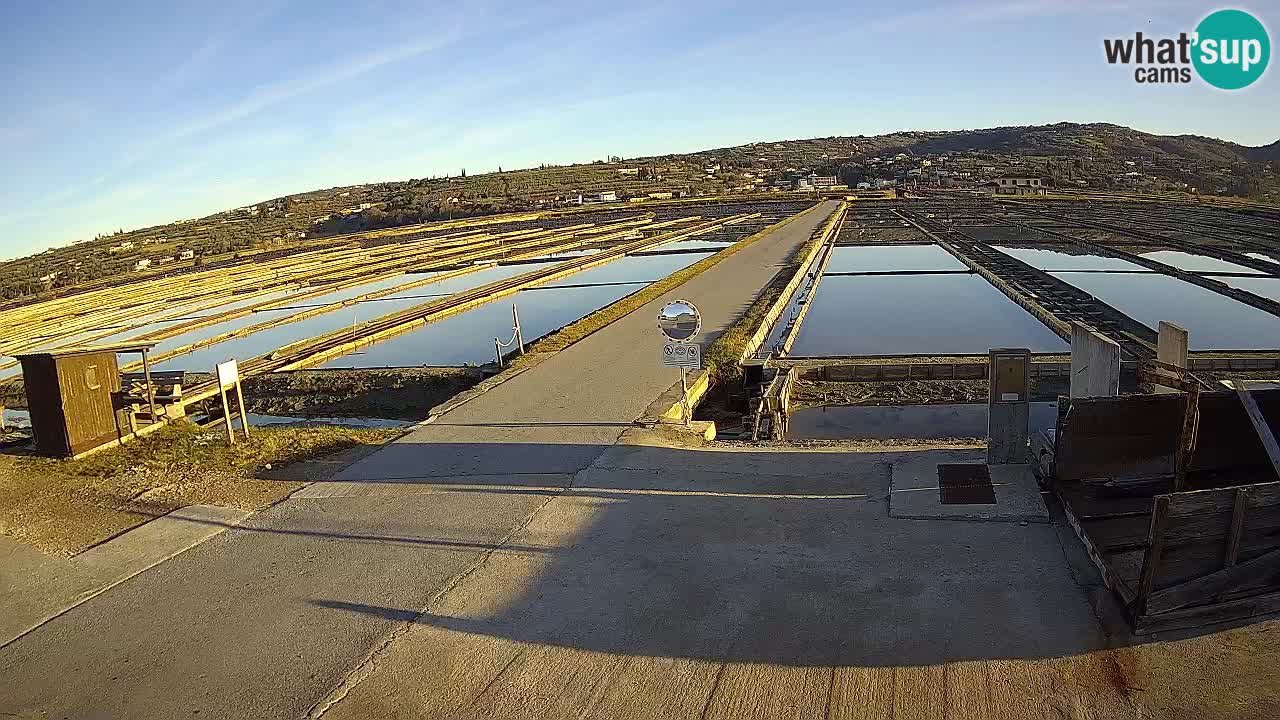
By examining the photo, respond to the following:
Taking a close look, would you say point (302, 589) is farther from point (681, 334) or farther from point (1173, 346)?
point (1173, 346)

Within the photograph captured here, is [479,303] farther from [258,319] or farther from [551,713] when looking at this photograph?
[551,713]

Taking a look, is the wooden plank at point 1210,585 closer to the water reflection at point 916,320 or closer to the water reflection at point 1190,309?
the water reflection at point 916,320

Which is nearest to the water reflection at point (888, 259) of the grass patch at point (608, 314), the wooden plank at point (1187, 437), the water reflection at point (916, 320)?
the water reflection at point (916, 320)

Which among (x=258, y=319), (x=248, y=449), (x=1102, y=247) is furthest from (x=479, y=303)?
(x=1102, y=247)

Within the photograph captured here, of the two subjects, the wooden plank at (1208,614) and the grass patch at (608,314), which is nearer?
the wooden plank at (1208,614)

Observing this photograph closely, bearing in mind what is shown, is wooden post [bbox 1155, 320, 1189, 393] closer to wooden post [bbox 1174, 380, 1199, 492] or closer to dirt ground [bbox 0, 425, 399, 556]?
wooden post [bbox 1174, 380, 1199, 492]

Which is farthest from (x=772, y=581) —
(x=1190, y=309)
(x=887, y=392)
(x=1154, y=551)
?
(x=1190, y=309)
